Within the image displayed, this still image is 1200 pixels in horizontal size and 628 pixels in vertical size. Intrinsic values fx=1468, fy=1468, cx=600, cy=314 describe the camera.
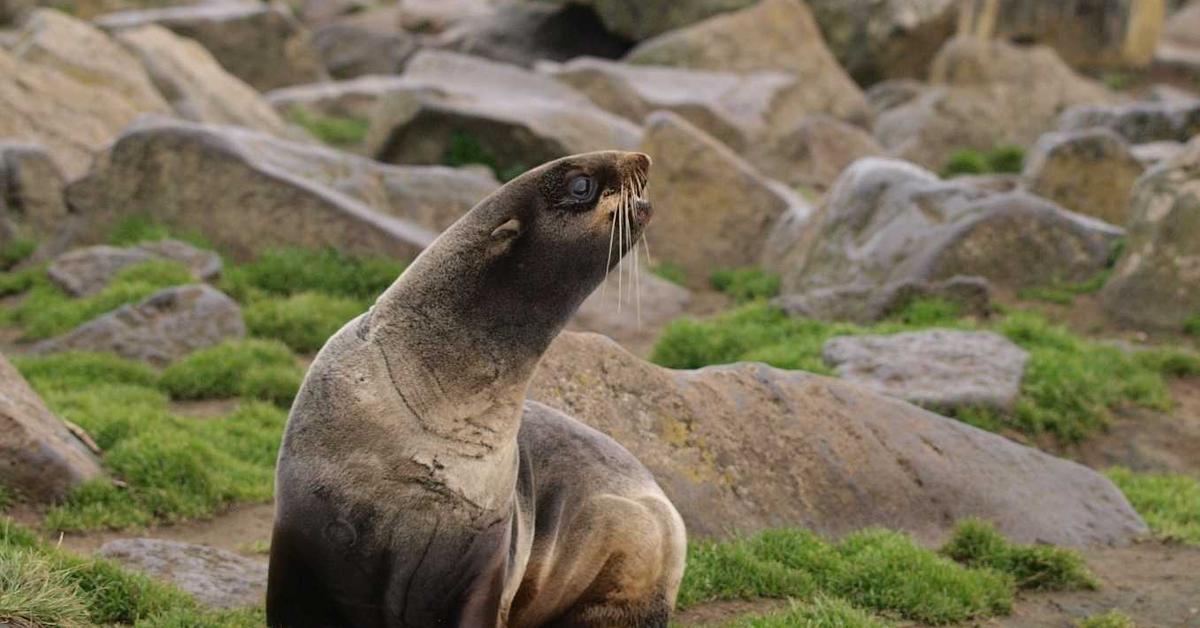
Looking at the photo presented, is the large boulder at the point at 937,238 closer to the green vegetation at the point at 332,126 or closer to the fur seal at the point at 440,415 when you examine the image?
the fur seal at the point at 440,415

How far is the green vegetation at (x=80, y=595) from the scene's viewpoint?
16.1ft

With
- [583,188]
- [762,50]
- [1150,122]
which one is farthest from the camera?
[762,50]

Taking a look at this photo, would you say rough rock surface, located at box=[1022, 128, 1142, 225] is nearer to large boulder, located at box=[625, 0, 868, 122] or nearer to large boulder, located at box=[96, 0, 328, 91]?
large boulder, located at box=[625, 0, 868, 122]

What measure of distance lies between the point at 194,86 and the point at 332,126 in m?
2.82

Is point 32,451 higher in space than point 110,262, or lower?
higher

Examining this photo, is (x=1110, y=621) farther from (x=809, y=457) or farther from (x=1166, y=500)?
(x=1166, y=500)

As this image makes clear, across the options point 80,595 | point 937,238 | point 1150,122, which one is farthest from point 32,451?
point 1150,122

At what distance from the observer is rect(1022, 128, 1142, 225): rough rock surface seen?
17172 millimetres

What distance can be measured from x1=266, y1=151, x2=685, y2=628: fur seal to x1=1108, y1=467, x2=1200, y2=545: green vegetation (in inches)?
189

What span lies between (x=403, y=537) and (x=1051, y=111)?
23.5 meters

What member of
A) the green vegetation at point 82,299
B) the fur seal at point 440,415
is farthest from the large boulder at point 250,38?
the fur seal at point 440,415

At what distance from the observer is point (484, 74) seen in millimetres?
22859

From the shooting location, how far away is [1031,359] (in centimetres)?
1112

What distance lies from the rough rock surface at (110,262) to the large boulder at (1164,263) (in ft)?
26.6
